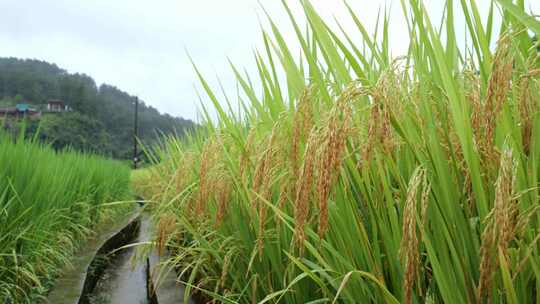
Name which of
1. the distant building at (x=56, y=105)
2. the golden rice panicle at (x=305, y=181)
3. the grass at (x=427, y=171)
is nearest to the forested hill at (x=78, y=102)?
the distant building at (x=56, y=105)

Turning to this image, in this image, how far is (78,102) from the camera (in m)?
50.8

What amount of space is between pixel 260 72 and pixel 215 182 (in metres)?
0.60

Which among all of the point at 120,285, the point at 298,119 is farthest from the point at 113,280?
Result: the point at 298,119

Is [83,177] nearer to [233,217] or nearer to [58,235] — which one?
[58,235]

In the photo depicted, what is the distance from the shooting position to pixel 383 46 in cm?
184

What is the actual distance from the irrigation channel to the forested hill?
26241 millimetres

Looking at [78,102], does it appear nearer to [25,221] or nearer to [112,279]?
[112,279]

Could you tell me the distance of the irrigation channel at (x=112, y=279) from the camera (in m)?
3.04

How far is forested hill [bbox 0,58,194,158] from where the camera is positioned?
33500 mm

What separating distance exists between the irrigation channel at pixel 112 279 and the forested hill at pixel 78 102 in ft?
86.1

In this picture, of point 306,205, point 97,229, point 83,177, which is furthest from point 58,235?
point 306,205

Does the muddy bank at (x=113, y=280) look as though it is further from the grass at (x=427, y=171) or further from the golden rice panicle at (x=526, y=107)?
the golden rice panicle at (x=526, y=107)

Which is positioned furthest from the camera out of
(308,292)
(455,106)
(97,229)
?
(97,229)

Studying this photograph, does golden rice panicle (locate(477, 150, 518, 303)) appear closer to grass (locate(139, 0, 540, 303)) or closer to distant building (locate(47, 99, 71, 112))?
grass (locate(139, 0, 540, 303))
